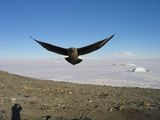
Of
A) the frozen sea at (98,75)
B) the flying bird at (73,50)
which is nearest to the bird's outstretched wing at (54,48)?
the flying bird at (73,50)

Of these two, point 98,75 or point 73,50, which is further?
point 98,75

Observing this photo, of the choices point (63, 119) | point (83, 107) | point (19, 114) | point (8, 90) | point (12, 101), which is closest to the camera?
point (63, 119)

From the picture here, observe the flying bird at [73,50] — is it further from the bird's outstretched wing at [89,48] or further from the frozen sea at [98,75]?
the frozen sea at [98,75]

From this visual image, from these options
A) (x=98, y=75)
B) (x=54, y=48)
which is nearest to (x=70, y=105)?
(x=54, y=48)

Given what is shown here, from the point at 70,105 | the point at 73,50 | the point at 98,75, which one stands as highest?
the point at 98,75

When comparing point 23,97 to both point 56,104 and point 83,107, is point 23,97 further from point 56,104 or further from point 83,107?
point 83,107

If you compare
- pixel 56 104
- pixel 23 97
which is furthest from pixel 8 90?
pixel 56 104

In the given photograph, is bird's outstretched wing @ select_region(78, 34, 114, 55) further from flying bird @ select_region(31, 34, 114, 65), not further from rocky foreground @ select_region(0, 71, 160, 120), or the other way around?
rocky foreground @ select_region(0, 71, 160, 120)

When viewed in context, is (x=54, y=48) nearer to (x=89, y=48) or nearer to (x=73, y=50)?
(x=73, y=50)

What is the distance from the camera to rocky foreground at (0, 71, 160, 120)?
1372 cm

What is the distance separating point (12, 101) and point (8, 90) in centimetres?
360

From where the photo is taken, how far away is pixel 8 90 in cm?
2016

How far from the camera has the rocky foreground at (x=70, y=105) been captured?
45.0ft

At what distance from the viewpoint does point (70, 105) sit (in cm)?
1575
